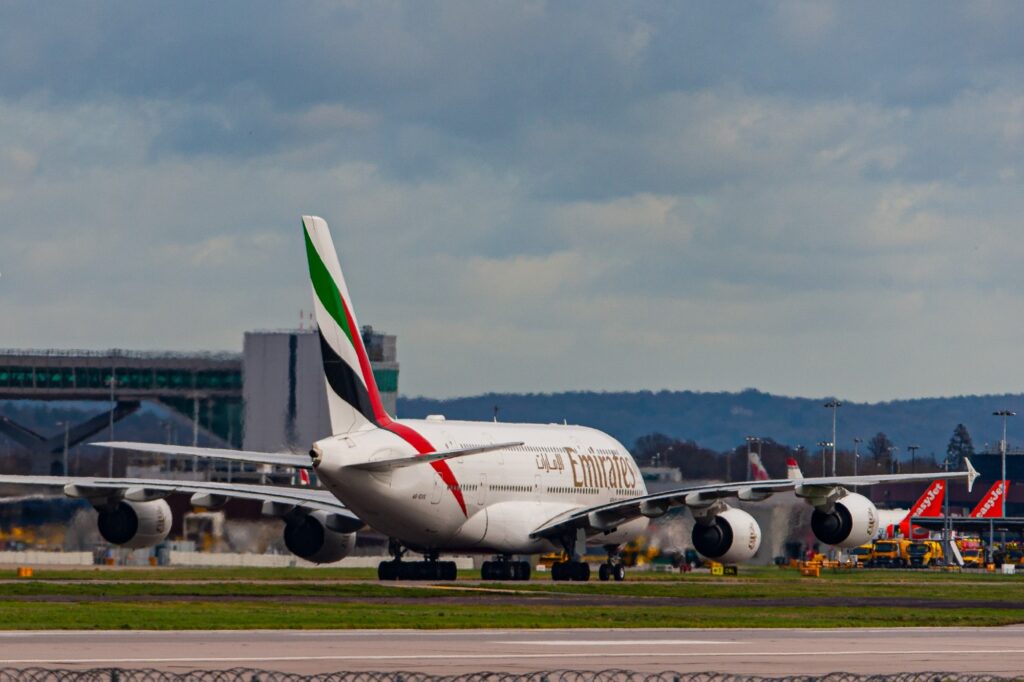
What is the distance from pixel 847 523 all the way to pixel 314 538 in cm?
1781

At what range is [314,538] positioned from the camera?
61562 mm

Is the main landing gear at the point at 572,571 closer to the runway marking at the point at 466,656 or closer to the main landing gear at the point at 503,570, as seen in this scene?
the main landing gear at the point at 503,570

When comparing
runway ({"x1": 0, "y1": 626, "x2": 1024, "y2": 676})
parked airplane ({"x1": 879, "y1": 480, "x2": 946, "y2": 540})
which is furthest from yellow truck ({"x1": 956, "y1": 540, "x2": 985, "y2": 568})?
runway ({"x1": 0, "y1": 626, "x2": 1024, "y2": 676})

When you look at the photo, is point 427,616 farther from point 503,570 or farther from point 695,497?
point 503,570

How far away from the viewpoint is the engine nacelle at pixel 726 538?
59706mm

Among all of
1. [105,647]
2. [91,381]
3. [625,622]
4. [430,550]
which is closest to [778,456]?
[91,381]

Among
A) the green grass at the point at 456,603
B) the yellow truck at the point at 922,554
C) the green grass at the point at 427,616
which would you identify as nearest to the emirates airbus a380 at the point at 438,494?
the green grass at the point at 456,603

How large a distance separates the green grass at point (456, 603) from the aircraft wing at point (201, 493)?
238cm

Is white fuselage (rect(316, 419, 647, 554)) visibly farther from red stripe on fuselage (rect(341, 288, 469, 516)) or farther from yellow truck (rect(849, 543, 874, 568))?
yellow truck (rect(849, 543, 874, 568))

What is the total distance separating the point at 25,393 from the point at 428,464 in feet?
349

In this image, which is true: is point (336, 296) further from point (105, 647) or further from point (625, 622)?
point (105, 647)

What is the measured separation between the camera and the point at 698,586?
59906 millimetres

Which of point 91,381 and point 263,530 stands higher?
point 91,381

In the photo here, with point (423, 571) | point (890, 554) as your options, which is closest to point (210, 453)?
point (423, 571)
